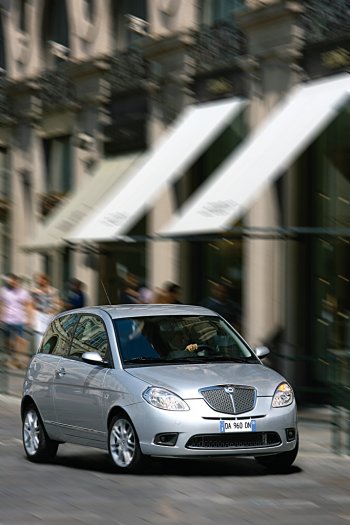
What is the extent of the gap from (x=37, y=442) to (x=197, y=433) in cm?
249

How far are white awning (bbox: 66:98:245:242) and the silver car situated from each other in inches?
387

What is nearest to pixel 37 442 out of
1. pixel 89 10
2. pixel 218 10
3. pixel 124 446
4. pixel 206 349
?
pixel 124 446

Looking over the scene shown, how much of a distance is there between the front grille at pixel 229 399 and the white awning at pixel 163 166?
11.5m

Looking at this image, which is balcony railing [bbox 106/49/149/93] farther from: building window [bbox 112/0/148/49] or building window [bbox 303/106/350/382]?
building window [bbox 303/106/350/382]

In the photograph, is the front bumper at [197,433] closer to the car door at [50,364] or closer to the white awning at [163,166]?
the car door at [50,364]

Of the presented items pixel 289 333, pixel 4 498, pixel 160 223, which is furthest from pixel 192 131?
pixel 4 498

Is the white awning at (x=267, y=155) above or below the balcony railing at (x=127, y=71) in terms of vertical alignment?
below

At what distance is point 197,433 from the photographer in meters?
13.0

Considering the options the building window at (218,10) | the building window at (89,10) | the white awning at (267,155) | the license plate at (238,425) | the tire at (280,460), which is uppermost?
the building window at (89,10)

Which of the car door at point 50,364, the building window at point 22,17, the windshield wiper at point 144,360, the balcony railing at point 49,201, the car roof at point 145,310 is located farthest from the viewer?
the building window at point 22,17

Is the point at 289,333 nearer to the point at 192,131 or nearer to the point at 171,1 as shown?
the point at 192,131

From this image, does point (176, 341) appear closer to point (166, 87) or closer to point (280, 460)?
point (280, 460)

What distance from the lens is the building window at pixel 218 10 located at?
82.3 feet

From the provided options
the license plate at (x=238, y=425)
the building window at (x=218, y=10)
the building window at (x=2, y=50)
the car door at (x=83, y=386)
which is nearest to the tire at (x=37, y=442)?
the car door at (x=83, y=386)
